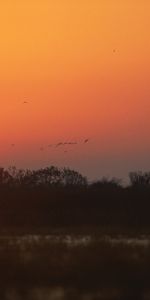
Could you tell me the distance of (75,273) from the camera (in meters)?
18.8

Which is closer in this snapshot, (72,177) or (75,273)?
(75,273)

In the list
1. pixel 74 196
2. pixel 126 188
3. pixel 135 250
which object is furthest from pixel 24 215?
pixel 135 250

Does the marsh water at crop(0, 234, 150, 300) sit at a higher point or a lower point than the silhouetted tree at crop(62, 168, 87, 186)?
lower

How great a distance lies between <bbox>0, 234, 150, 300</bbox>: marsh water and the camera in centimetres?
1574

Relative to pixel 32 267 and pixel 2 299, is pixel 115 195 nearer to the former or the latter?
pixel 32 267

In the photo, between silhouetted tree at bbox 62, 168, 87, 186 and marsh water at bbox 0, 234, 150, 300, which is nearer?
marsh water at bbox 0, 234, 150, 300

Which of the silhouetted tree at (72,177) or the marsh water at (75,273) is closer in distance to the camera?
the marsh water at (75,273)

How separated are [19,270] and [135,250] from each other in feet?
20.3

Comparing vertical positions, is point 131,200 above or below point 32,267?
above

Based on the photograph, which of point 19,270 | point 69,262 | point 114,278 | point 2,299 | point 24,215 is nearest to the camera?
point 2,299

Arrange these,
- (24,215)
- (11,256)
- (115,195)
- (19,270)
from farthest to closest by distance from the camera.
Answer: (115,195) < (24,215) < (11,256) < (19,270)

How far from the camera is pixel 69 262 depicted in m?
21.1

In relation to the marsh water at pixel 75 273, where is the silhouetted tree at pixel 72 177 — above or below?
above

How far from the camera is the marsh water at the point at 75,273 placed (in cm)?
1574
